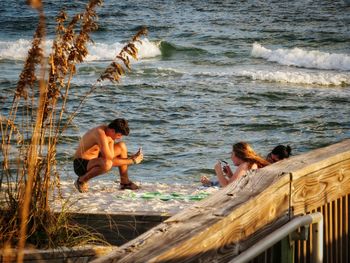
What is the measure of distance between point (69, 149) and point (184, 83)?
8.85 meters

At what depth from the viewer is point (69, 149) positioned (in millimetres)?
15617

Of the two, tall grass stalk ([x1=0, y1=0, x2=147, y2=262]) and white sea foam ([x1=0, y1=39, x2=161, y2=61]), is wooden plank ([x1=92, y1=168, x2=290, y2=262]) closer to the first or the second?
tall grass stalk ([x1=0, y1=0, x2=147, y2=262])

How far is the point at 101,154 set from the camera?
422 inches

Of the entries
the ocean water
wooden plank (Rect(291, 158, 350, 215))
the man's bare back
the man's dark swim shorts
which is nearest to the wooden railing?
wooden plank (Rect(291, 158, 350, 215))

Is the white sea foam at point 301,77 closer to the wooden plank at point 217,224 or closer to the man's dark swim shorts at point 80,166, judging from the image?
the man's dark swim shorts at point 80,166

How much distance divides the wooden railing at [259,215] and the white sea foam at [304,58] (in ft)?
81.3

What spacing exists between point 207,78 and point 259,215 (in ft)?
72.6

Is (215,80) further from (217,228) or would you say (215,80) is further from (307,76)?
(217,228)

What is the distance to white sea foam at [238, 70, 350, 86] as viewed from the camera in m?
25.4

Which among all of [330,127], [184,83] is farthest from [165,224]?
[184,83]

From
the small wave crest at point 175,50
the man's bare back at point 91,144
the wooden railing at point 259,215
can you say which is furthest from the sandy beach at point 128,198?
the small wave crest at point 175,50

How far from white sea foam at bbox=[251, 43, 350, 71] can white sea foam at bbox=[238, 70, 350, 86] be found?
2095 millimetres

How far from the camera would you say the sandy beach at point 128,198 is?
26.7 ft

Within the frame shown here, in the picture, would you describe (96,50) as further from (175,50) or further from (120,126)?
(120,126)
